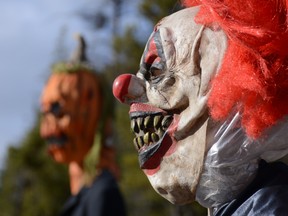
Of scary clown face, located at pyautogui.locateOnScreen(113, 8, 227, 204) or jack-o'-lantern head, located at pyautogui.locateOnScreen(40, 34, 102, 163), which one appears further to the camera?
jack-o'-lantern head, located at pyautogui.locateOnScreen(40, 34, 102, 163)

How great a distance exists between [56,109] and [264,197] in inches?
113

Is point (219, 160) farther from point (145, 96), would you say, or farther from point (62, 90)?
point (62, 90)

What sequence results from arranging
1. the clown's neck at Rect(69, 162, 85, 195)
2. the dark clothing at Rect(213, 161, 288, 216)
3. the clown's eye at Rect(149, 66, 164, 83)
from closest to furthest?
the dark clothing at Rect(213, 161, 288, 216) < the clown's eye at Rect(149, 66, 164, 83) < the clown's neck at Rect(69, 162, 85, 195)

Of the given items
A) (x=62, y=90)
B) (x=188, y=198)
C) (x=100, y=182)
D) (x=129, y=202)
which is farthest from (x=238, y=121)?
(x=129, y=202)

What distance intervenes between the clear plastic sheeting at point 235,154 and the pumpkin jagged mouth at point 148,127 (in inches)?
6.0

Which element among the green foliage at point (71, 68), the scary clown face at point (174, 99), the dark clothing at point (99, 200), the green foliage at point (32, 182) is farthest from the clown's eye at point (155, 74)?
the green foliage at point (32, 182)

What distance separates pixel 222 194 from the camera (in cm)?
204

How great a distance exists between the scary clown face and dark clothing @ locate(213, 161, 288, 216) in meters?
0.11

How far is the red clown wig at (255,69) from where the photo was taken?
2.00 metres

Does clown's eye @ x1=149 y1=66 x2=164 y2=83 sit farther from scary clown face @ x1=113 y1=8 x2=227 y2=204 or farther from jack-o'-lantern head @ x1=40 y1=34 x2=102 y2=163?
jack-o'-lantern head @ x1=40 y1=34 x2=102 y2=163

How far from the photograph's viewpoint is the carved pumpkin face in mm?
4723

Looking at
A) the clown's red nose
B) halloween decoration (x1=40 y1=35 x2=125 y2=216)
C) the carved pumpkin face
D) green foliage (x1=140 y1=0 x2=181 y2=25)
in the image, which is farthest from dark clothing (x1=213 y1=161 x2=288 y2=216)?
green foliage (x1=140 y1=0 x2=181 y2=25)

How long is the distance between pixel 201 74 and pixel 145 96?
0.18 metres

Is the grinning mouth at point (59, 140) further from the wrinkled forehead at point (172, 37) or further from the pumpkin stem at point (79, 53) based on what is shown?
the wrinkled forehead at point (172, 37)
